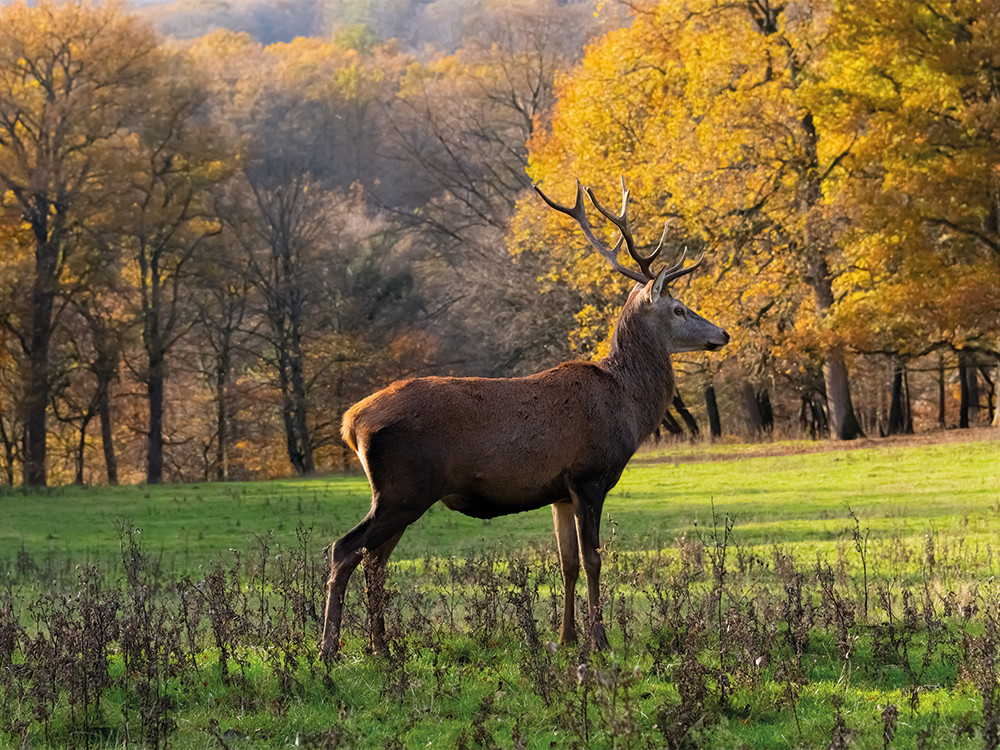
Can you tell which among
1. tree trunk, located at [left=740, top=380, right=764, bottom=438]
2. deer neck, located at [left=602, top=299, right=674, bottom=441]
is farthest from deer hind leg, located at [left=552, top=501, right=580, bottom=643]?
tree trunk, located at [left=740, top=380, right=764, bottom=438]

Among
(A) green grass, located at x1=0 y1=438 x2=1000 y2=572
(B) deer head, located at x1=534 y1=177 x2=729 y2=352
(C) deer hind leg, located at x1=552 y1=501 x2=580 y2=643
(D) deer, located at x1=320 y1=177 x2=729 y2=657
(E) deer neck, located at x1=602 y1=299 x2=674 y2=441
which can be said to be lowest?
(A) green grass, located at x1=0 y1=438 x2=1000 y2=572

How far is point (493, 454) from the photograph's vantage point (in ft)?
27.0

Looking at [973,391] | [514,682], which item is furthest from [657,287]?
[973,391]

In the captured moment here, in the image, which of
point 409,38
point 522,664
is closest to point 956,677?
point 522,664

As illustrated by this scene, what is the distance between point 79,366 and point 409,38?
10791cm

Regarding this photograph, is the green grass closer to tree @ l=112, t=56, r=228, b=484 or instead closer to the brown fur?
the brown fur

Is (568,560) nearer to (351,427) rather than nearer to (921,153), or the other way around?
(351,427)

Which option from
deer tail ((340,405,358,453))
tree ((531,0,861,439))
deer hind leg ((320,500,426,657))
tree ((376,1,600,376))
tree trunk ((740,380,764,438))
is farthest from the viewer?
tree ((376,1,600,376))

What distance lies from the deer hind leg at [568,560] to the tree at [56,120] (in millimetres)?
27884

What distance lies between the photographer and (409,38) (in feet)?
445

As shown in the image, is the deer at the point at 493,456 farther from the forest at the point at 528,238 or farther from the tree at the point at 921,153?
the forest at the point at 528,238

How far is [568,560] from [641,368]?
1791 millimetres

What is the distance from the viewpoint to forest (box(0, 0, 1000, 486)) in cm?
2858

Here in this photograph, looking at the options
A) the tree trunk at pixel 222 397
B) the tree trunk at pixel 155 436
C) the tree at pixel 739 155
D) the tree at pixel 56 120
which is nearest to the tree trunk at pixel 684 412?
the tree at pixel 739 155
